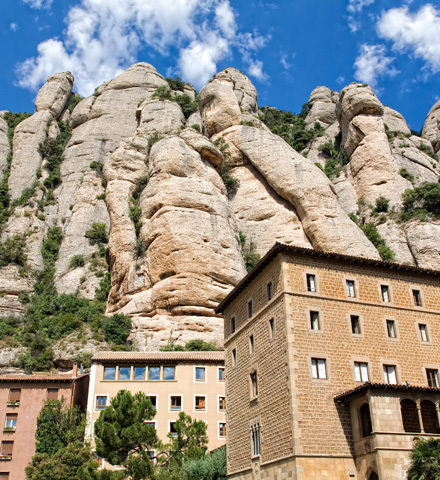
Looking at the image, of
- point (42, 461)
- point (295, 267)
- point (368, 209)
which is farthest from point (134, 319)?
point (368, 209)

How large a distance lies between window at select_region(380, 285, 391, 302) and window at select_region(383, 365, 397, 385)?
3864 mm

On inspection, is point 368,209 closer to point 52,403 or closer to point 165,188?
point 165,188

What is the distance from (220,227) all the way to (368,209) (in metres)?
20.7

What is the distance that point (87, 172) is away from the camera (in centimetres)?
7712

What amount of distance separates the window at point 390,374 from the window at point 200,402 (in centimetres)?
1663

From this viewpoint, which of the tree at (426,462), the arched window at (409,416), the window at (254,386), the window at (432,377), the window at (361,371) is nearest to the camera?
the tree at (426,462)

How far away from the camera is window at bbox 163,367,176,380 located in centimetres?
4306

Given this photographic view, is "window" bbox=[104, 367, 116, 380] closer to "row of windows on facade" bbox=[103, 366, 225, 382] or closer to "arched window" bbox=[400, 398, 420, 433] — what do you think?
"row of windows on facade" bbox=[103, 366, 225, 382]

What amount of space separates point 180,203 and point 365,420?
124 feet

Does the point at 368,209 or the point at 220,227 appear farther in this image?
the point at 368,209

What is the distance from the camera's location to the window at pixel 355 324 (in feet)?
100.0

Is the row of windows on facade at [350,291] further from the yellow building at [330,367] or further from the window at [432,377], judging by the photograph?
the window at [432,377]

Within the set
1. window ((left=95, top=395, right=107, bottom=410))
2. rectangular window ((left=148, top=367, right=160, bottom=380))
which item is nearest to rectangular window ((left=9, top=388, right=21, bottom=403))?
window ((left=95, top=395, right=107, bottom=410))

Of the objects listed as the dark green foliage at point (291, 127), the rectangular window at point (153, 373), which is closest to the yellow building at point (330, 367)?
the rectangular window at point (153, 373)
